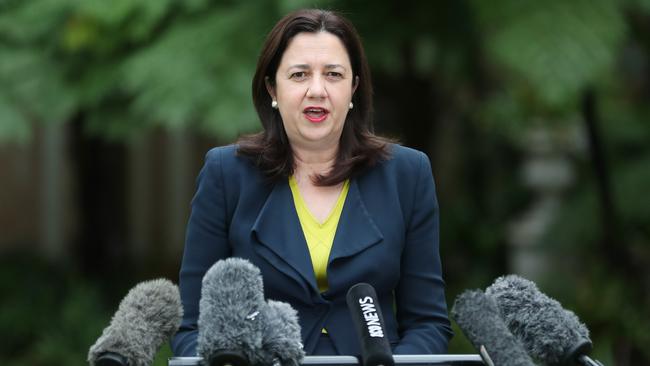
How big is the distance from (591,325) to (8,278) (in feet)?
15.4

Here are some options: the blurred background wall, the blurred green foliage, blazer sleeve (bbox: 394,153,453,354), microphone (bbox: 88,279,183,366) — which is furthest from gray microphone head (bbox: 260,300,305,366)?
the blurred green foliage

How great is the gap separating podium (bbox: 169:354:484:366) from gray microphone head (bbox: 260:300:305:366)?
4.1 inches

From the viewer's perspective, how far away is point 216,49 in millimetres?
6156

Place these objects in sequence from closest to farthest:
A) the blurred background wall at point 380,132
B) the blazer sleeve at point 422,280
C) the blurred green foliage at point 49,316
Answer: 1. the blazer sleeve at point 422,280
2. the blurred background wall at point 380,132
3. the blurred green foliage at point 49,316

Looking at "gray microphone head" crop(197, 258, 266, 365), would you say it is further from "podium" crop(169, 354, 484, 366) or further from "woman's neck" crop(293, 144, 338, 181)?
"woman's neck" crop(293, 144, 338, 181)

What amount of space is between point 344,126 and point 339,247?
38cm

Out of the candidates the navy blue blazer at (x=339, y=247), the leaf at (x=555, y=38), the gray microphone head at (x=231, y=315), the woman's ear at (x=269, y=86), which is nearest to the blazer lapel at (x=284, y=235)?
the navy blue blazer at (x=339, y=247)

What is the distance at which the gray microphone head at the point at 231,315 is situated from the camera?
2.24m

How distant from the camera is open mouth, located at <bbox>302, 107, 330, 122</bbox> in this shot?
2861 mm

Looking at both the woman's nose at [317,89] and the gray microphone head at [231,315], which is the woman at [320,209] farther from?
the gray microphone head at [231,315]

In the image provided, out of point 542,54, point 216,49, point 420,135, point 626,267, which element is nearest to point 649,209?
point 626,267

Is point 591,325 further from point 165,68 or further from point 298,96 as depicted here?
point 298,96

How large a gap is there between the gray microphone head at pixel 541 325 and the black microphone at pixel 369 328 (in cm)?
27

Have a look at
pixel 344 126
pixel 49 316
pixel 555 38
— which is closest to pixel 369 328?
pixel 344 126
